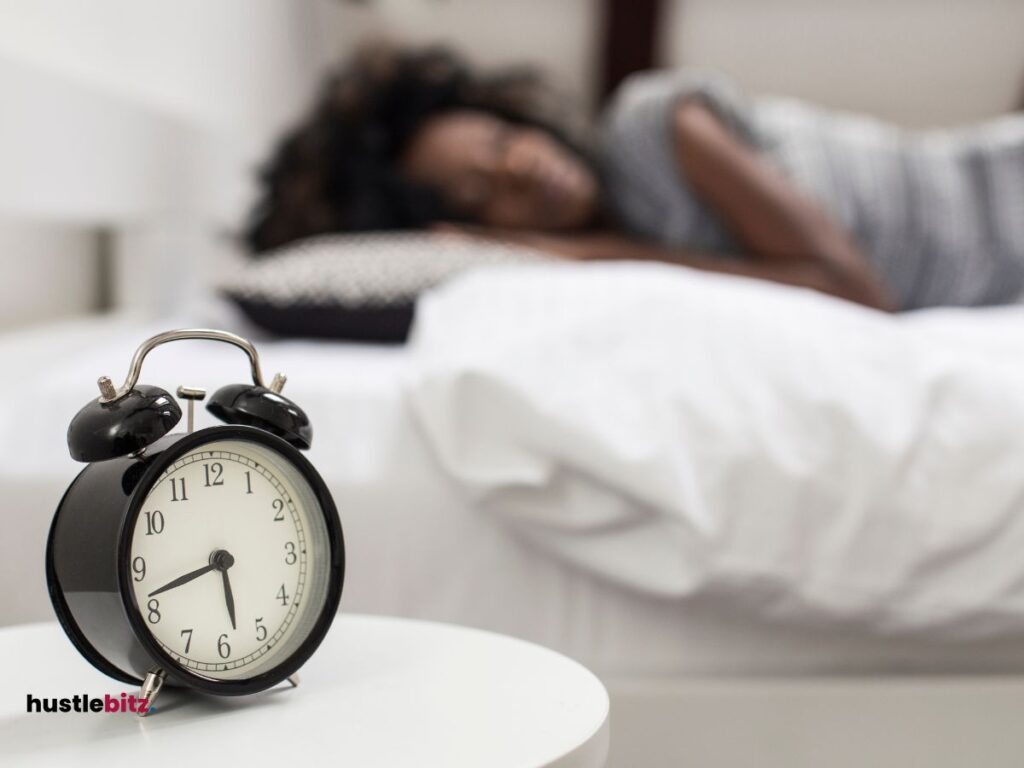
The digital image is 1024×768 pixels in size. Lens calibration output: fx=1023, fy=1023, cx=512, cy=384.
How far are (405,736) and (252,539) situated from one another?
0.42ft

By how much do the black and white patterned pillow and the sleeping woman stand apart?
0.41 meters

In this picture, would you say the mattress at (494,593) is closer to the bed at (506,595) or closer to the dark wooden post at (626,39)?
the bed at (506,595)

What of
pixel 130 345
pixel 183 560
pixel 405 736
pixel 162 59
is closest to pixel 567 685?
pixel 405 736

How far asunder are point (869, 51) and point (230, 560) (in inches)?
103

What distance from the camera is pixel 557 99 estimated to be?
253 centimetres

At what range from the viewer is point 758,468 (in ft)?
2.40

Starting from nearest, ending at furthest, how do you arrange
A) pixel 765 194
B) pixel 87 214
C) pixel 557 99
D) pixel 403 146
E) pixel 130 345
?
pixel 130 345, pixel 87 214, pixel 765 194, pixel 403 146, pixel 557 99

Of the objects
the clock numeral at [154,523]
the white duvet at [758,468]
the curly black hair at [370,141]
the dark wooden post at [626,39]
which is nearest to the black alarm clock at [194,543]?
the clock numeral at [154,523]

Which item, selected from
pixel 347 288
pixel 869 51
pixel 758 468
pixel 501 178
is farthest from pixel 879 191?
pixel 758 468

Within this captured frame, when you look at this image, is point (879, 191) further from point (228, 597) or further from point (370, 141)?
point (228, 597)

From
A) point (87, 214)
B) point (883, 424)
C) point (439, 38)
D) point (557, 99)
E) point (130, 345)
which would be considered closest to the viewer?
point (883, 424)

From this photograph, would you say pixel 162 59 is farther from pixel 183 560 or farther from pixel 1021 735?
pixel 1021 735

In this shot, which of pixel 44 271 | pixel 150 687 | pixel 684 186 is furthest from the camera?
pixel 684 186

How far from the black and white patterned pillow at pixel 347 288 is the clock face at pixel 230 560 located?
2.14ft
